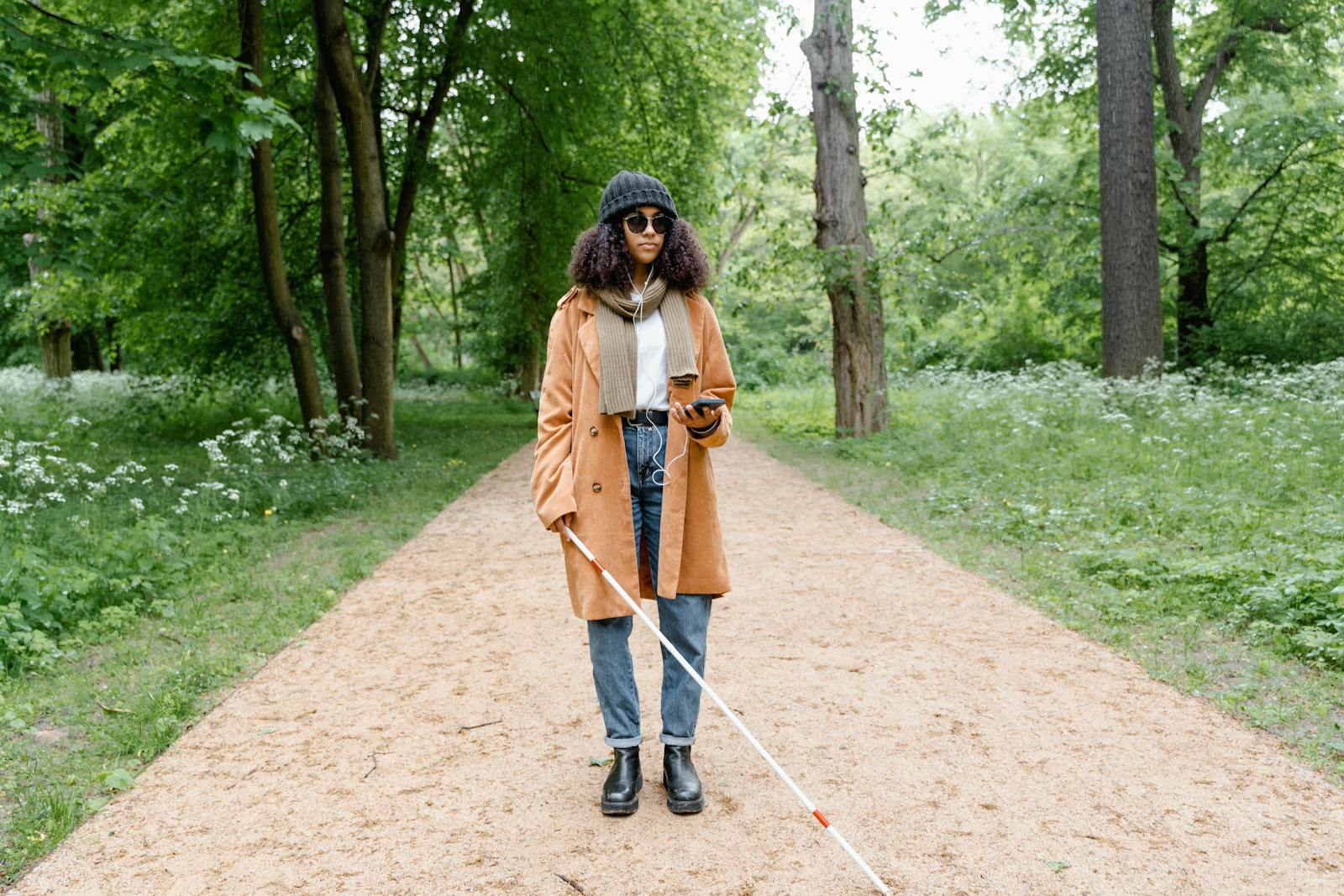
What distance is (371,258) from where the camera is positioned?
1315 centimetres

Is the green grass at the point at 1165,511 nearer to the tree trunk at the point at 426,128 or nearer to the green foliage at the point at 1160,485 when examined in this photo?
the green foliage at the point at 1160,485

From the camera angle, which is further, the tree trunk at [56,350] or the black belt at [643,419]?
the tree trunk at [56,350]

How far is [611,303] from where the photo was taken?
355cm

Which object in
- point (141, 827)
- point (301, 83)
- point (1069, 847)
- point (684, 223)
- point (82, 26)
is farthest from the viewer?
point (301, 83)

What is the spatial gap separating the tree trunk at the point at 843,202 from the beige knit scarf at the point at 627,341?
33.5ft

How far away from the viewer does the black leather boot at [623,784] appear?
3494mm

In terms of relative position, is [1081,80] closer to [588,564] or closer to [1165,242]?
[1165,242]

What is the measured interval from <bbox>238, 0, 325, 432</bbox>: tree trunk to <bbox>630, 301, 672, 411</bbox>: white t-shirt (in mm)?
9281

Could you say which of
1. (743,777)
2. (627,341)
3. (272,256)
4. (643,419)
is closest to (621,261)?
(627,341)

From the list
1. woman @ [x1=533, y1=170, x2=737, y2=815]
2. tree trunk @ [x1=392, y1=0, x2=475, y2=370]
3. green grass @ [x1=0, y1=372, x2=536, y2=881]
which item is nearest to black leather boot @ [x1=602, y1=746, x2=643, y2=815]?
woman @ [x1=533, y1=170, x2=737, y2=815]

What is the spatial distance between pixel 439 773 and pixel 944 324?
24.6 m

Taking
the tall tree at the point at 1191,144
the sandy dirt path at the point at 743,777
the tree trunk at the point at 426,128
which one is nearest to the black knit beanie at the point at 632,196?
the sandy dirt path at the point at 743,777

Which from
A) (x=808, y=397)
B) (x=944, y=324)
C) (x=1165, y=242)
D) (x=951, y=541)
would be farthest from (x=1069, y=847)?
(x=944, y=324)

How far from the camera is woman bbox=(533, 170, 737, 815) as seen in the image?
11.5 ft
